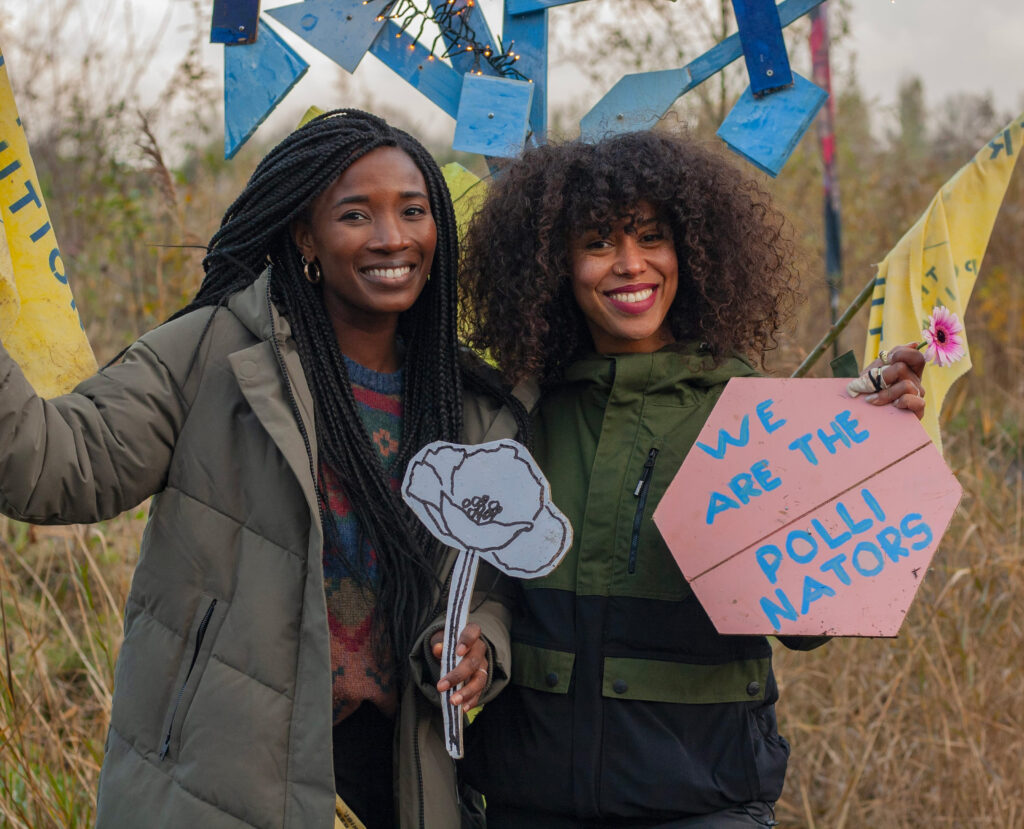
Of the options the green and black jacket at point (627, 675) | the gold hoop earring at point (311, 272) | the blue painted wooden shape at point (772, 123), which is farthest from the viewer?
the blue painted wooden shape at point (772, 123)

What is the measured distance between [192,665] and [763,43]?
1.60m

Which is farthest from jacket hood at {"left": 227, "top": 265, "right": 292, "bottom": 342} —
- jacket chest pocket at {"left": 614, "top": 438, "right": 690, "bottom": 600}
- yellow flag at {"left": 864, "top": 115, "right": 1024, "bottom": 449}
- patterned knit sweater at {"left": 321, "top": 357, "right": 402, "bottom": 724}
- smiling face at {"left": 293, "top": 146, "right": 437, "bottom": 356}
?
yellow flag at {"left": 864, "top": 115, "right": 1024, "bottom": 449}

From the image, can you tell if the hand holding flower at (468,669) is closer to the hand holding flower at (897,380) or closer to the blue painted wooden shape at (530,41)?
the hand holding flower at (897,380)

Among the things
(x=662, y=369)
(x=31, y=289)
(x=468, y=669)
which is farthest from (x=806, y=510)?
(x=31, y=289)

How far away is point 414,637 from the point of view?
1.89 metres

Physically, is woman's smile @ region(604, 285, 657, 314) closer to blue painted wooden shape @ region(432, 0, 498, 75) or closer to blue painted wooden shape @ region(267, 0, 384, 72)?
blue painted wooden shape @ region(432, 0, 498, 75)

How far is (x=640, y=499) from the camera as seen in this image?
1880 mm

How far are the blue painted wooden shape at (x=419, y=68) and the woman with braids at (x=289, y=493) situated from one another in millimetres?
314

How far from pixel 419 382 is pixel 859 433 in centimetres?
82

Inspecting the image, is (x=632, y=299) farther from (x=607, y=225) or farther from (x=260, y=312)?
(x=260, y=312)

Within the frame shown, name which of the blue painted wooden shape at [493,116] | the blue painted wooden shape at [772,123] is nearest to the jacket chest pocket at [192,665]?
the blue painted wooden shape at [493,116]

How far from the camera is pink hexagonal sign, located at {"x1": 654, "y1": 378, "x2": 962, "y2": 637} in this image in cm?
173

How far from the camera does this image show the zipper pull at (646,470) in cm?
188

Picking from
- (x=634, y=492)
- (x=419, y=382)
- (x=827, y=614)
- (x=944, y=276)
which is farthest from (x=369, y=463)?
(x=944, y=276)
